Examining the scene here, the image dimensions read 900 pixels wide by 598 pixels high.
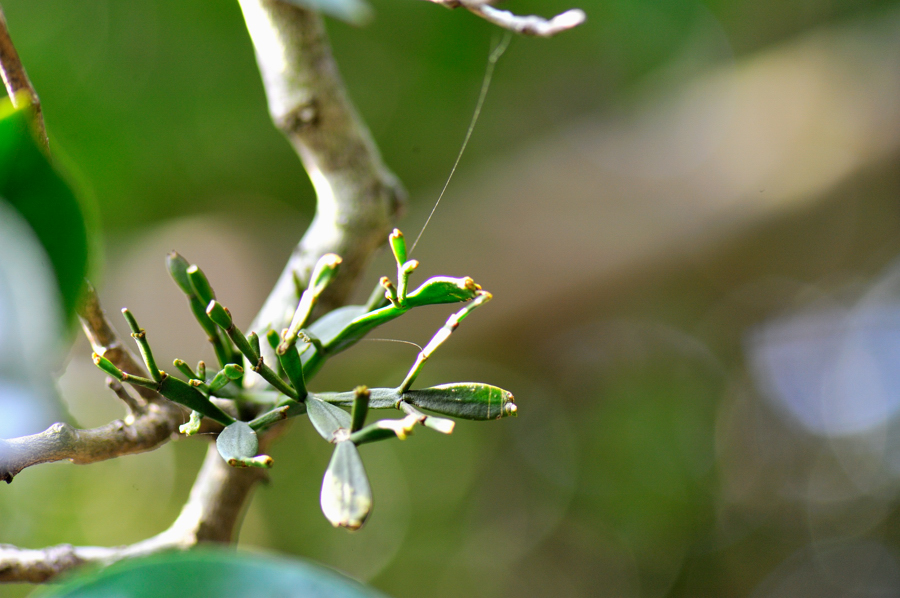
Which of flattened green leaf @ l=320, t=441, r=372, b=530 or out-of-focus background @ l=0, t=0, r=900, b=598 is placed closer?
flattened green leaf @ l=320, t=441, r=372, b=530

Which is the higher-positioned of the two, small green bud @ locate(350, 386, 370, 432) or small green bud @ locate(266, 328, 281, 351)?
small green bud @ locate(266, 328, 281, 351)

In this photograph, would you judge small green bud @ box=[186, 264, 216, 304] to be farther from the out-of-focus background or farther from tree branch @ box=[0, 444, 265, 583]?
the out-of-focus background

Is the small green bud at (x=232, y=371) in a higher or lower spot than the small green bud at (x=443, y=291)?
lower

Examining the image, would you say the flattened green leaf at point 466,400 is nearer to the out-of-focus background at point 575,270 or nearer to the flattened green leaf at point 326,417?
the flattened green leaf at point 326,417

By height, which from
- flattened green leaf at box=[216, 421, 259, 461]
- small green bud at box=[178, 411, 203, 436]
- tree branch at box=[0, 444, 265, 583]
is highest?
flattened green leaf at box=[216, 421, 259, 461]

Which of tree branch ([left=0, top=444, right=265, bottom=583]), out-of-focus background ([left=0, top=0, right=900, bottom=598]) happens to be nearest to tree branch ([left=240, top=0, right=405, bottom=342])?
tree branch ([left=0, top=444, right=265, bottom=583])

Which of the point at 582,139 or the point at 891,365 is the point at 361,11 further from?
the point at 891,365

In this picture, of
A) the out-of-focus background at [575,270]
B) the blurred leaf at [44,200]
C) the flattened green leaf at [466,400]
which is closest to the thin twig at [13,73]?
the blurred leaf at [44,200]
